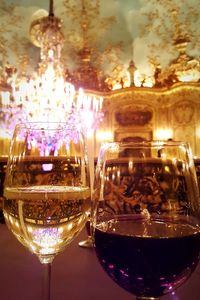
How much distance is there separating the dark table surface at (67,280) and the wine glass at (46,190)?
Answer: 0.19 ft

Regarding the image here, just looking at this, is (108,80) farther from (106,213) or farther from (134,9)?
(106,213)

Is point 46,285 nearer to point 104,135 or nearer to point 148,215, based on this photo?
point 148,215

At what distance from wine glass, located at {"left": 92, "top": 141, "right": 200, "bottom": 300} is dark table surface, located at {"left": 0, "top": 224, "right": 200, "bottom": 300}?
0.29 feet

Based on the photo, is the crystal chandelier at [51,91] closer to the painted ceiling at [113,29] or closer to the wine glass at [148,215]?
the painted ceiling at [113,29]

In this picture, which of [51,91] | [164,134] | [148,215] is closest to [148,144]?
[148,215]

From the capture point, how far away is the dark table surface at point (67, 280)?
32 centimetres

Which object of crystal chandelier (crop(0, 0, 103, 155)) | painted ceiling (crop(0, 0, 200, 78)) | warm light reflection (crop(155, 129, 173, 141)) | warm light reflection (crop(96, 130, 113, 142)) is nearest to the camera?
crystal chandelier (crop(0, 0, 103, 155))

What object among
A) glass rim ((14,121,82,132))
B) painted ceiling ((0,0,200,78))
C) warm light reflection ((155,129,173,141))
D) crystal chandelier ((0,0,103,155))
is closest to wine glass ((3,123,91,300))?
glass rim ((14,121,82,132))

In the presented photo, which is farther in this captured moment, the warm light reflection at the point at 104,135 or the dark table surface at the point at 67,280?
the warm light reflection at the point at 104,135

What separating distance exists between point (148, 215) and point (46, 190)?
10 cm

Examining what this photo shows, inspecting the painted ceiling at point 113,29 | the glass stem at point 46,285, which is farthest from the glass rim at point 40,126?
the painted ceiling at point 113,29

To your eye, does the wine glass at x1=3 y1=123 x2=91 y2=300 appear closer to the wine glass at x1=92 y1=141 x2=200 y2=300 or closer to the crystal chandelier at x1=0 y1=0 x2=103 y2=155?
the wine glass at x1=92 y1=141 x2=200 y2=300

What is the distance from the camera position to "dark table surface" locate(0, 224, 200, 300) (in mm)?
319

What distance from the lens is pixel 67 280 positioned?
356mm
